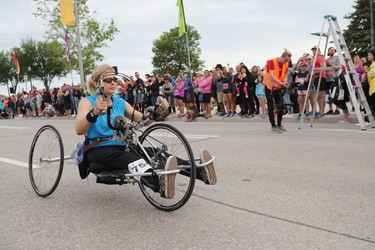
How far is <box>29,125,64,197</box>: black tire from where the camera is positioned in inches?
182

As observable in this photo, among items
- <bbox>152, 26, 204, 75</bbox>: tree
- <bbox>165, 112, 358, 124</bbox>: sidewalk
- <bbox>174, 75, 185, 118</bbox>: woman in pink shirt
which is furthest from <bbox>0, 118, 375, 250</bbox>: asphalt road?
<bbox>152, 26, 204, 75</bbox>: tree

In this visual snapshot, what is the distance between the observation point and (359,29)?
52.4 meters

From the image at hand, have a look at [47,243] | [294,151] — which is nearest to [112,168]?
[47,243]

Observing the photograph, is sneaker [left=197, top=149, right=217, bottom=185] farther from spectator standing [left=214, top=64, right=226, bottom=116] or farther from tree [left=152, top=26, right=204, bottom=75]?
tree [left=152, top=26, right=204, bottom=75]

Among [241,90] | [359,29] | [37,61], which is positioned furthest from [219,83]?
[37,61]

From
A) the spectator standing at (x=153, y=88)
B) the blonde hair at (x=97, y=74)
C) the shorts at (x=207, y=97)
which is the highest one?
the spectator standing at (x=153, y=88)

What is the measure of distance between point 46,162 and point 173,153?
1.81 meters

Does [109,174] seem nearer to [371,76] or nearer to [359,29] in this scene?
[371,76]

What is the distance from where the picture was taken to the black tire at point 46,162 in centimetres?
462

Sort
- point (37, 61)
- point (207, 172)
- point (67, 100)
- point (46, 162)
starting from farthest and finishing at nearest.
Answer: point (37, 61) < point (67, 100) < point (46, 162) < point (207, 172)

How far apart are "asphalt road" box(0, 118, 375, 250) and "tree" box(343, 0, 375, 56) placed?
4759cm

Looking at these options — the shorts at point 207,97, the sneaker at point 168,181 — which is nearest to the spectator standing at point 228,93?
the shorts at point 207,97

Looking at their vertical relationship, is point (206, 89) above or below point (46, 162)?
above

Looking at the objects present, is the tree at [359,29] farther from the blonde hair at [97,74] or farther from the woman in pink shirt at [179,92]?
the blonde hair at [97,74]
